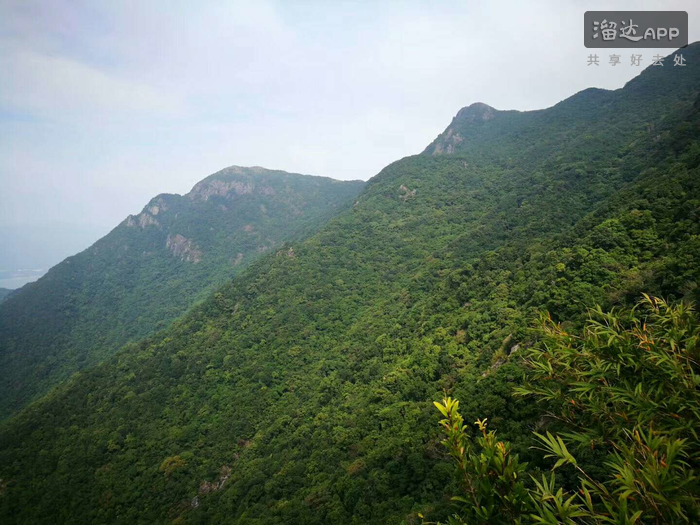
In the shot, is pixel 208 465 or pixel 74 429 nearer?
pixel 208 465

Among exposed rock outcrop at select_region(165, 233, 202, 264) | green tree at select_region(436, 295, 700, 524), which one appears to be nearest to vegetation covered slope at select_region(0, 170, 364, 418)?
exposed rock outcrop at select_region(165, 233, 202, 264)

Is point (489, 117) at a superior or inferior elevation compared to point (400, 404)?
superior

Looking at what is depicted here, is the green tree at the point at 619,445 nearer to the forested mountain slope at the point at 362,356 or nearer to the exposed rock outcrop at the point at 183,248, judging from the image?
the forested mountain slope at the point at 362,356

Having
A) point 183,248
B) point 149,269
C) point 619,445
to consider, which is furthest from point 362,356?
point 149,269

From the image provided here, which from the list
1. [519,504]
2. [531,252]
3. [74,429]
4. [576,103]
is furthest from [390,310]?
[576,103]

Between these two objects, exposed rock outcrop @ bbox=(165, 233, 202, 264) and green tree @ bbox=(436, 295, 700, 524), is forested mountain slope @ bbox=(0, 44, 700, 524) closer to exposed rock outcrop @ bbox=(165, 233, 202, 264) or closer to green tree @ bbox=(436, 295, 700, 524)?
A: green tree @ bbox=(436, 295, 700, 524)

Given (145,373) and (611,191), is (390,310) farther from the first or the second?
(145,373)

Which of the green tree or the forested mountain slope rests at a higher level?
the green tree
